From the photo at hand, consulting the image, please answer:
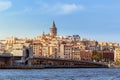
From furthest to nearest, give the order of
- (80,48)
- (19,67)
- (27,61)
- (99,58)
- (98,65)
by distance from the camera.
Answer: (80,48) < (99,58) < (98,65) < (27,61) < (19,67)

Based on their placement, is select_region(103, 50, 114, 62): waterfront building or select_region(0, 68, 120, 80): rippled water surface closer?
select_region(0, 68, 120, 80): rippled water surface

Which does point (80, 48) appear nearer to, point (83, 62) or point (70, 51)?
point (70, 51)

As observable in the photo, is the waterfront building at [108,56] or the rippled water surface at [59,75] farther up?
the waterfront building at [108,56]

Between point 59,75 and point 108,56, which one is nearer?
point 59,75

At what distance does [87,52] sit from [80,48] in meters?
12.3

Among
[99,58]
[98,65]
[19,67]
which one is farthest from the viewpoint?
[99,58]

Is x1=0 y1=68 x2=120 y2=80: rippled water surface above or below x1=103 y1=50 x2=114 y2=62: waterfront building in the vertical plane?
below

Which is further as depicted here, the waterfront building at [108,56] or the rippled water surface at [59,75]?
the waterfront building at [108,56]

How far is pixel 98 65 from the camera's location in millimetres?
145250

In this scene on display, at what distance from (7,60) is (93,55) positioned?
61206 mm

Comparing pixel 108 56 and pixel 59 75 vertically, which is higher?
pixel 108 56

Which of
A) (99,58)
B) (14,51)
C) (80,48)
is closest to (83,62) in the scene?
(14,51)

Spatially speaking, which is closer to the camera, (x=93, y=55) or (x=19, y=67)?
(x=19, y=67)

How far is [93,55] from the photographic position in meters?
184
